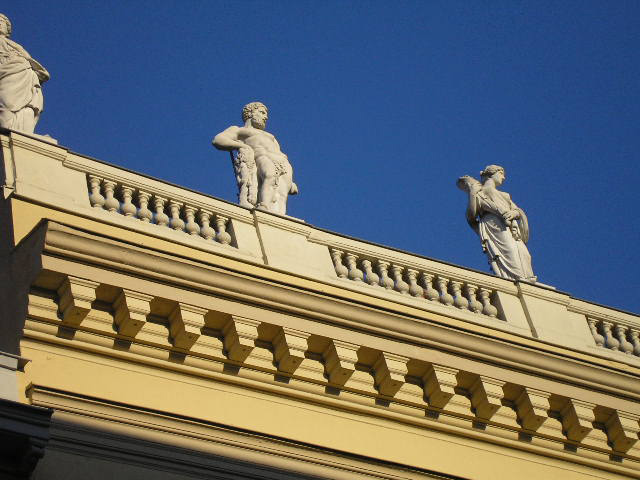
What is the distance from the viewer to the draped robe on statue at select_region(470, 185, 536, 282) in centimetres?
1805

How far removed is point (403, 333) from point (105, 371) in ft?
10.9

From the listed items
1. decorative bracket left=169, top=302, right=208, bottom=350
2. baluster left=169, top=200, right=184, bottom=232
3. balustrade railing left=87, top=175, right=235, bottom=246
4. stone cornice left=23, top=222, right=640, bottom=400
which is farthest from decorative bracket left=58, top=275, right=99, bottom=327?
baluster left=169, top=200, right=184, bottom=232

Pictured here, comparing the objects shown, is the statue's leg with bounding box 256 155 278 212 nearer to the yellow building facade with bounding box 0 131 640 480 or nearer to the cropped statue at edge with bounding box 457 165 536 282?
the yellow building facade with bounding box 0 131 640 480

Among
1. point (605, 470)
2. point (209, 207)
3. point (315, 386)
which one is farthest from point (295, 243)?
point (605, 470)

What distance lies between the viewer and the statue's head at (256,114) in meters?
17.7

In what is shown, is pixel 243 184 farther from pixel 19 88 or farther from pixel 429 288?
pixel 19 88

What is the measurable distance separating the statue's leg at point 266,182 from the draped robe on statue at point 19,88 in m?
2.76

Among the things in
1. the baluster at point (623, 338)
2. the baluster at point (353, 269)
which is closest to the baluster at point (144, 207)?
the baluster at point (353, 269)

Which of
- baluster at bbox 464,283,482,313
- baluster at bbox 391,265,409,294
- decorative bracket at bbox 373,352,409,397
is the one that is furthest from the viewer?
baluster at bbox 464,283,482,313

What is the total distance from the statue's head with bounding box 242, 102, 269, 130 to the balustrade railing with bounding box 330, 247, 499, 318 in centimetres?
234

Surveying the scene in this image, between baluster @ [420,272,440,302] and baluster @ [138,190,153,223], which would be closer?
baluster @ [138,190,153,223]

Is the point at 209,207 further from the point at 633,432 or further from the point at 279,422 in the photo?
the point at 633,432

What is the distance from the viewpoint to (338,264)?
634 inches

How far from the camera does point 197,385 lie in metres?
13.8
